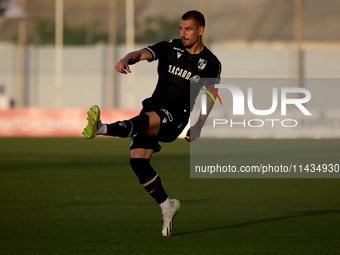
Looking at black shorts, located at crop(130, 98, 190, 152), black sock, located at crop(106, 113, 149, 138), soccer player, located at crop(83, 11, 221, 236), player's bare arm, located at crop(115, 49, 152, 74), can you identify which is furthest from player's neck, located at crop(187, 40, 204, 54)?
black sock, located at crop(106, 113, 149, 138)

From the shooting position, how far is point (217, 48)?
132 ft

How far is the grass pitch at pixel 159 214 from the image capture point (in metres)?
5.66

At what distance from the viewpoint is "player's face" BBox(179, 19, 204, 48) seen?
20.4 feet

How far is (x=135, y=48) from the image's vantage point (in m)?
39.2

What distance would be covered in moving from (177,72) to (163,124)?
644 mm

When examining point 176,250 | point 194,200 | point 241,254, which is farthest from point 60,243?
point 194,200

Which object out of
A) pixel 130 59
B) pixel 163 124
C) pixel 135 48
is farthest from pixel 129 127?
pixel 135 48

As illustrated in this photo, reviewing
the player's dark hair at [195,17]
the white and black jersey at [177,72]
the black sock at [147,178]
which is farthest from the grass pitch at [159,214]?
the player's dark hair at [195,17]

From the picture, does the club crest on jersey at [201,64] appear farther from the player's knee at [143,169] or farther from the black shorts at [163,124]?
the player's knee at [143,169]

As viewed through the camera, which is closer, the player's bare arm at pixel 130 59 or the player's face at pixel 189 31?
the player's bare arm at pixel 130 59

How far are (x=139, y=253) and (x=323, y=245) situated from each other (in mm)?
1770

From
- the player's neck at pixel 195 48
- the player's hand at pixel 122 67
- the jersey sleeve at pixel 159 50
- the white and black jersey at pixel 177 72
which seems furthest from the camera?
the player's neck at pixel 195 48

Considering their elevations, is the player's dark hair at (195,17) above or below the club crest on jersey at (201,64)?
above

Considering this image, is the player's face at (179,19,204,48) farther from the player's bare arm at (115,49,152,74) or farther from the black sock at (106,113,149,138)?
the black sock at (106,113,149,138)
